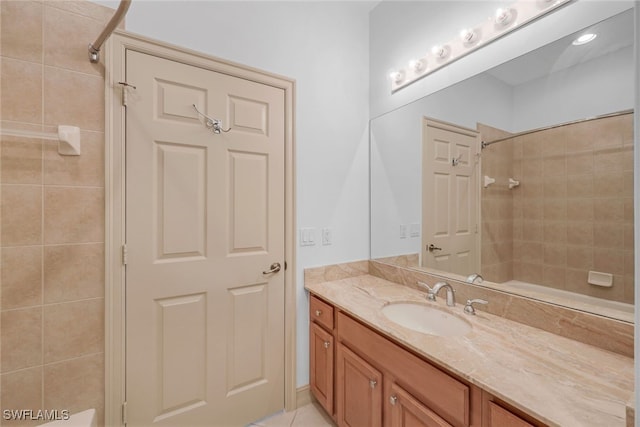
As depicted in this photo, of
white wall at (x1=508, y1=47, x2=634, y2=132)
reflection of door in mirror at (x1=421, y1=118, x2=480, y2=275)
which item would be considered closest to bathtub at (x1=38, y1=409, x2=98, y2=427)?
reflection of door in mirror at (x1=421, y1=118, x2=480, y2=275)

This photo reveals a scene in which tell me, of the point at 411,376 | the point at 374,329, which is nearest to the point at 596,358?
the point at 411,376

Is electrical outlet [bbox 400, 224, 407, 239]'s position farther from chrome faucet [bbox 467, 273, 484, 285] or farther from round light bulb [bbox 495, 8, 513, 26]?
round light bulb [bbox 495, 8, 513, 26]

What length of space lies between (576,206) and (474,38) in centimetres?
103

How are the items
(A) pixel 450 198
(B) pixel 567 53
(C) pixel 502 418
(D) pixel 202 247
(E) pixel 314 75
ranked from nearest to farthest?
(C) pixel 502 418
(B) pixel 567 53
(D) pixel 202 247
(A) pixel 450 198
(E) pixel 314 75

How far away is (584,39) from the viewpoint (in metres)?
1.09

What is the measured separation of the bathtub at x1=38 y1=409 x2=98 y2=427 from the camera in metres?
1.17

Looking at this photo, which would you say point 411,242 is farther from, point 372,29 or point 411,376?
point 372,29

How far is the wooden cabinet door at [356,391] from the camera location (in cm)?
123

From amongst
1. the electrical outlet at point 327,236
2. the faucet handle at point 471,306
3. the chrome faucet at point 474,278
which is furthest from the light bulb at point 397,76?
the faucet handle at point 471,306

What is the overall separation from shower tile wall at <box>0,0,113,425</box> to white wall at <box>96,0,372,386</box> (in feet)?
1.40

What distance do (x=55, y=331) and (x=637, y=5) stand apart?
2143mm

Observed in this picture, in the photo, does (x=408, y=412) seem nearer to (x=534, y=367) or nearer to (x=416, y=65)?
(x=534, y=367)

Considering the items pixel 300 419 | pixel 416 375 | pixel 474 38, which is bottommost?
pixel 300 419

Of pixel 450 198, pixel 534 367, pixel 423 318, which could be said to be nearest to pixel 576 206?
pixel 450 198
